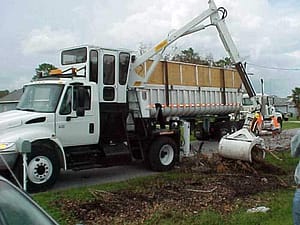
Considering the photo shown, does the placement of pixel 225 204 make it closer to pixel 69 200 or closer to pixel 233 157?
pixel 69 200

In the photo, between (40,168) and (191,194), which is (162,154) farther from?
(40,168)

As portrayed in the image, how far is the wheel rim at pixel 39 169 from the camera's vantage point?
36.2ft

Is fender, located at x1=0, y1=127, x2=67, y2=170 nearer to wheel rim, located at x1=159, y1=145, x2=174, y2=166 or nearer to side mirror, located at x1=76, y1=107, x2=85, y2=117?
side mirror, located at x1=76, y1=107, x2=85, y2=117

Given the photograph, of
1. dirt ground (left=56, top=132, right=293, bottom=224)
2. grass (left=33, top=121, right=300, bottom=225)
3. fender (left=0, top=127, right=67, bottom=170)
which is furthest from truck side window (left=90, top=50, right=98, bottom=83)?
dirt ground (left=56, top=132, right=293, bottom=224)

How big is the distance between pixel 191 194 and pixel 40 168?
3498 mm

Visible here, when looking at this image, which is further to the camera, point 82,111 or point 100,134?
point 100,134

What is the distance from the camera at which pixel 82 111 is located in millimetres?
12547

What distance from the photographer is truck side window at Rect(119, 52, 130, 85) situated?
14227 millimetres

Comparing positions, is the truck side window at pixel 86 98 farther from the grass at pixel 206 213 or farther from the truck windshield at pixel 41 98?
the grass at pixel 206 213

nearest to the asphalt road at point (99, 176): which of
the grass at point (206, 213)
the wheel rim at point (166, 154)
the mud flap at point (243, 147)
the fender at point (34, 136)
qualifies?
the wheel rim at point (166, 154)

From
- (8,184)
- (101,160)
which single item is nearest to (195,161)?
(101,160)

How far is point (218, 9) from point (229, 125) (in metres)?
10.0

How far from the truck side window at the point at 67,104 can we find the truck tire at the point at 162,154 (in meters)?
3.26

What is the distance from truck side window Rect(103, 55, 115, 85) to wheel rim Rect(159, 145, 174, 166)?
2606 mm
